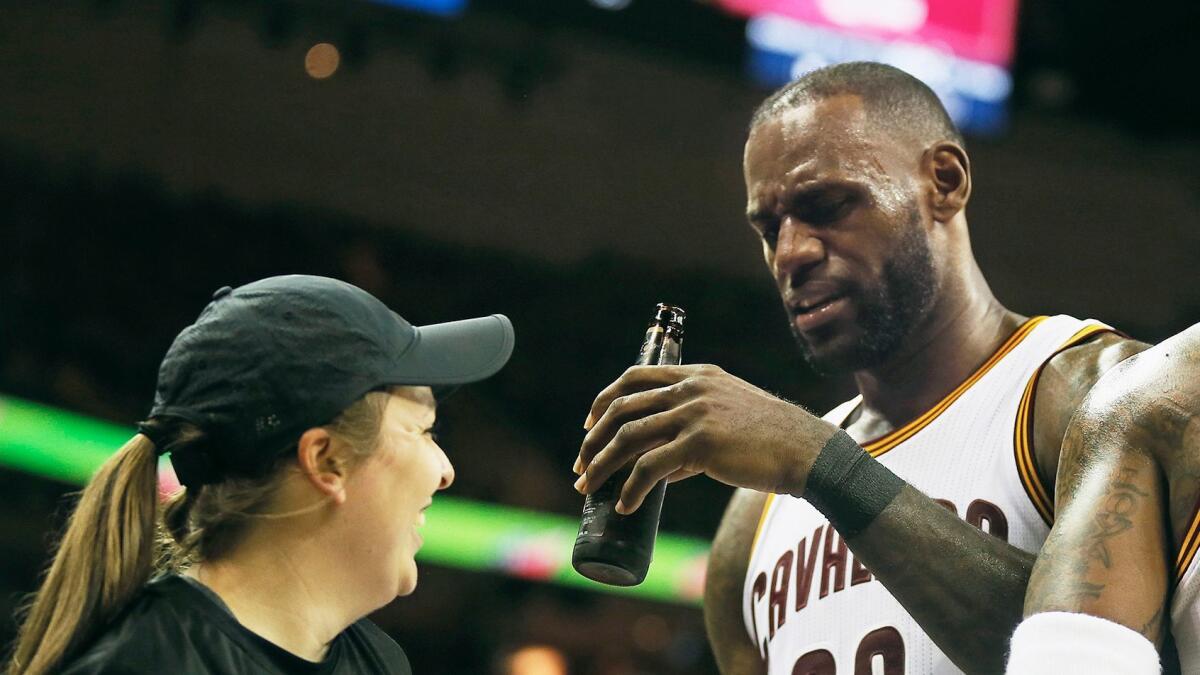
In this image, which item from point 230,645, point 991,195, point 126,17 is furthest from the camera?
point 991,195

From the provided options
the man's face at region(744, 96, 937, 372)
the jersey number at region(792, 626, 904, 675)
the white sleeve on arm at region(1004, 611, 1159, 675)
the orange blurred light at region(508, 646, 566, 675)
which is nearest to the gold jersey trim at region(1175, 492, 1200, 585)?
the white sleeve on arm at region(1004, 611, 1159, 675)

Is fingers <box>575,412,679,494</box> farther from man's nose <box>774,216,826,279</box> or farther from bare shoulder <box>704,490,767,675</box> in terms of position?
bare shoulder <box>704,490,767,675</box>

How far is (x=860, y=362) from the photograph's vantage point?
7.69ft

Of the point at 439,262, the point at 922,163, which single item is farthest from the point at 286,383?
the point at 439,262

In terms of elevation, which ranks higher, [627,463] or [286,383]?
[286,383]

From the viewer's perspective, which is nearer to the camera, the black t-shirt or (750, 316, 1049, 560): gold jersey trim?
the black t-shirt

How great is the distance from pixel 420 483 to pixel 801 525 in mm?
898

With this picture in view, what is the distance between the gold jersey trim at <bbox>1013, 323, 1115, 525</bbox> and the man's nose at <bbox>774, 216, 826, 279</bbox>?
41 centimetres

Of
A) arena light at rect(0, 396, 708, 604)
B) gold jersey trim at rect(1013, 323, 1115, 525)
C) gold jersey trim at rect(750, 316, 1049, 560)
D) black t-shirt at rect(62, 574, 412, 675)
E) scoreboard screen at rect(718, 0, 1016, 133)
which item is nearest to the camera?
black t-shirt at rect(62, 574, 412, 675)

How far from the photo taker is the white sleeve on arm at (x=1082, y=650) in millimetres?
1443

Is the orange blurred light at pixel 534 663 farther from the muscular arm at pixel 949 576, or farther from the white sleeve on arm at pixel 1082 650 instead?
the white sleeve on arm at pixel 1082 650

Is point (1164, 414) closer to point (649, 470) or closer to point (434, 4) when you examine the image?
point (649, 470)

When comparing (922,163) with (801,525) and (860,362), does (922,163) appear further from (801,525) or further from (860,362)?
(801,525)

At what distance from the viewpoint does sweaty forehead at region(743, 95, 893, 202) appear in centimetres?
233
